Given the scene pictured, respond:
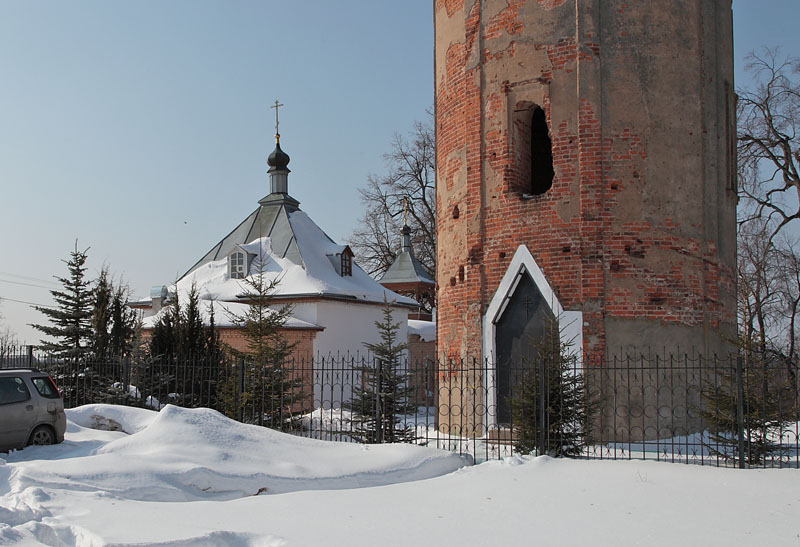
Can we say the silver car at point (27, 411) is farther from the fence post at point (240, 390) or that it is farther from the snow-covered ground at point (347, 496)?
the fence post at point (240, 390)

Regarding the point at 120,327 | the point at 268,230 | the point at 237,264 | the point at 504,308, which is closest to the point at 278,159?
the point at 268,230

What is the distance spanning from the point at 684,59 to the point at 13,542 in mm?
12100

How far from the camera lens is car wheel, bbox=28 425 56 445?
10.6m

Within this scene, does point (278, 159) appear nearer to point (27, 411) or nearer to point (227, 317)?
point (227, 317)

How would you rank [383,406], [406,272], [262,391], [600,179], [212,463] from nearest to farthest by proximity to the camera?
[212,463] → [383,406] → [600,179] → [262,391] → [406,272]

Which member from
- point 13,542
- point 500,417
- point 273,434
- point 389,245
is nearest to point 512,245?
point 500,417

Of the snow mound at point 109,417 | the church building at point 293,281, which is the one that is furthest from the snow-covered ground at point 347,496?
the church building at point 293,281

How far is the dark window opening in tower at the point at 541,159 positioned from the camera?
14891 mm

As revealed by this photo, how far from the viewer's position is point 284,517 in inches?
280

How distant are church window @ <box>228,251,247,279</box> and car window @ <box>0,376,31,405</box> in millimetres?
15846

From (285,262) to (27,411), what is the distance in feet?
53.3

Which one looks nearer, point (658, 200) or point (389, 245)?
point (658, 200)

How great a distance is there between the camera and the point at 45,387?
36.6 feet

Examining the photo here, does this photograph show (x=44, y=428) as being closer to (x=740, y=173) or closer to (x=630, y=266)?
(x=630, y=266)
